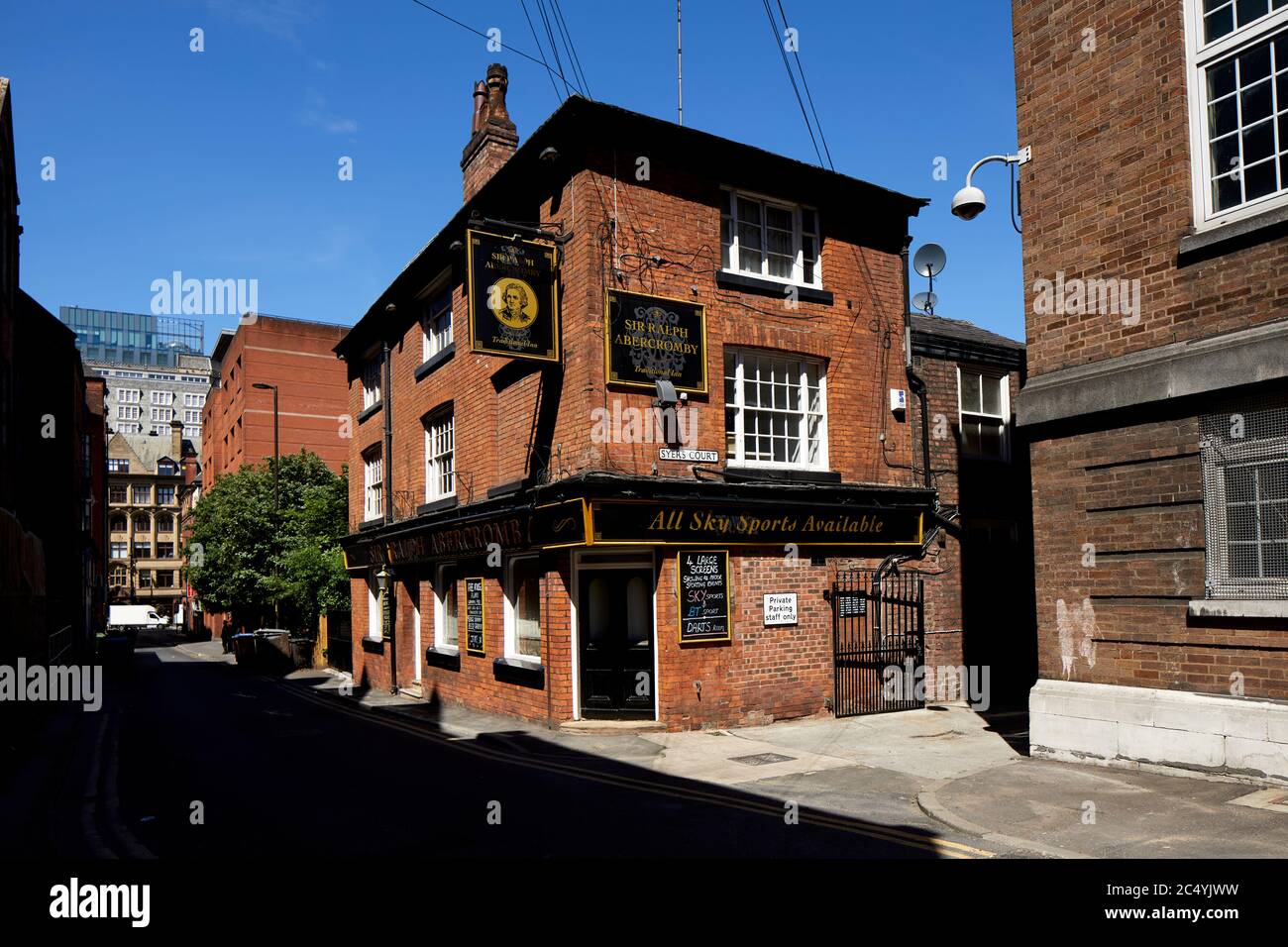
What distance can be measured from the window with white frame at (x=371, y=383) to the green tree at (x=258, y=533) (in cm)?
726

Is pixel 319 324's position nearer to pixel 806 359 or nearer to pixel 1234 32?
pixel 806 359

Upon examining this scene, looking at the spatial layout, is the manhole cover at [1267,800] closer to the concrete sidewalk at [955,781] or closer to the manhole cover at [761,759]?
the concrete sidewalk at [955,781]

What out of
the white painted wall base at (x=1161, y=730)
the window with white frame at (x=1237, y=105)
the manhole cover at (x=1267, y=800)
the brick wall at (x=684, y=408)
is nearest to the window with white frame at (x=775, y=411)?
the brick wall at (x=684, y=408)

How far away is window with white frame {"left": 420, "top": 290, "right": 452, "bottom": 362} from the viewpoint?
19.5 meters

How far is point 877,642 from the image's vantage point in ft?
A: 52.4

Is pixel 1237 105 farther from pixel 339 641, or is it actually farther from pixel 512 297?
pixel 339 641

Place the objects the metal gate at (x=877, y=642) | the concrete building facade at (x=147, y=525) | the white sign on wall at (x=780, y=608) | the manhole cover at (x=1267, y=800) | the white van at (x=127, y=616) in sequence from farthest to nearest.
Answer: the concrete building facade at (x=147, y=525) → the white van at (x=127, y=616) → the metal gate at (x=877, y=642) → the white sign on wall at (x=780, y=608) → the manhole cover at (x=1267, y=800)

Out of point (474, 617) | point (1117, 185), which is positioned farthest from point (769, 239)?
point (474, 617)

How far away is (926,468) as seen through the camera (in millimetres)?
16938

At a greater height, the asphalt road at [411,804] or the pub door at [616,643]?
the pub door at [616,643]

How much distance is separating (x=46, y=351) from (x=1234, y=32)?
4211cm

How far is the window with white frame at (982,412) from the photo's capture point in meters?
17.9
